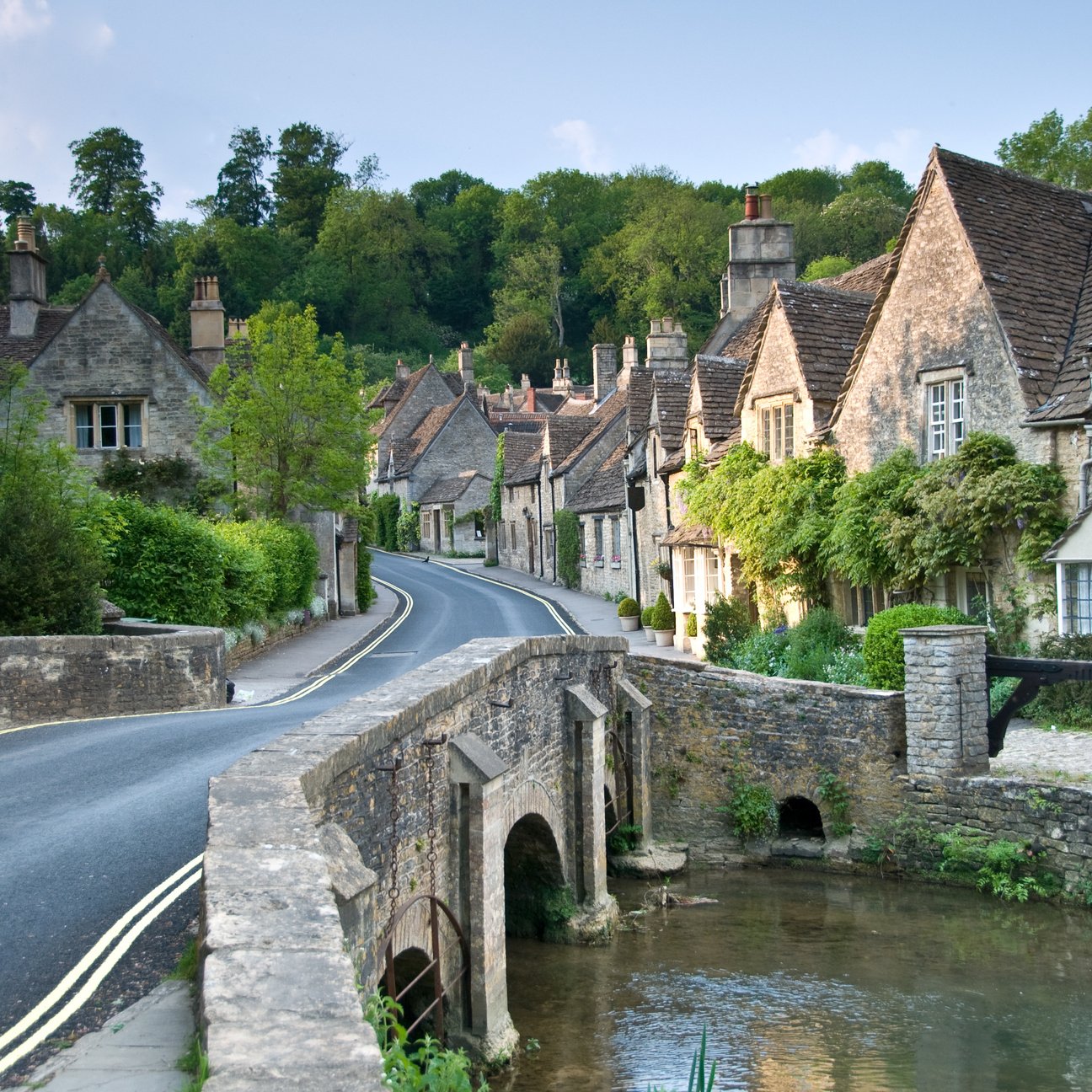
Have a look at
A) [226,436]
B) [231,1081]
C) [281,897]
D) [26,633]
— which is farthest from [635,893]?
[226,436]

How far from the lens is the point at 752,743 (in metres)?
21.4

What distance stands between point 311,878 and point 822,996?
1012cm

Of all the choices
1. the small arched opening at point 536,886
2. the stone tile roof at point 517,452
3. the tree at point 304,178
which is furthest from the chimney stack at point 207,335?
the tree at point 304,178

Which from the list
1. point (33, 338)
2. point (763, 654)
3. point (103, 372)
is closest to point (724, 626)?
point (763, 654)

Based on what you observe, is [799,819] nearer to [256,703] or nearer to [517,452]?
[256,703]

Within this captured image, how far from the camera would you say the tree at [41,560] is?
1988 cm

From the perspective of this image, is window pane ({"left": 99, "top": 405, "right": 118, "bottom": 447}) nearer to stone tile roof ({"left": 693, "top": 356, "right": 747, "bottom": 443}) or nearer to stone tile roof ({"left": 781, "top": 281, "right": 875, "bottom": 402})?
stone tile roof ({"left": 693, "top": 356, "right": 747, "bottom": 443})

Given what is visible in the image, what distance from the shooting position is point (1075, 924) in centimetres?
1694

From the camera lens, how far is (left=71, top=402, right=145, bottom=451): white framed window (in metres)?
36.4

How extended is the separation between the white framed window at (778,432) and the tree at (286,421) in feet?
42.8

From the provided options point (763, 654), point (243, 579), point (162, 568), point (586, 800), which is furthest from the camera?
point (243, 579)

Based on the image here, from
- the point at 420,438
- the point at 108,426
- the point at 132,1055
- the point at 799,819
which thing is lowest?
the point at 799,819

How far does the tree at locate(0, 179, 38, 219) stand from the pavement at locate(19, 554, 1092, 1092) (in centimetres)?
5418

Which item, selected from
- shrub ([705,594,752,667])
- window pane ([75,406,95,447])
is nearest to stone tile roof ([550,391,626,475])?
window pane ([75,406,95,447])
